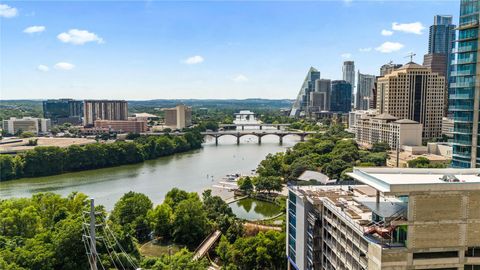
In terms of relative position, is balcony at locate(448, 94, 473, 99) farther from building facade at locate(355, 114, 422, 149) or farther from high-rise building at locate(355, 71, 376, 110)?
high-rise building at locate(355, 71, 376, 110)

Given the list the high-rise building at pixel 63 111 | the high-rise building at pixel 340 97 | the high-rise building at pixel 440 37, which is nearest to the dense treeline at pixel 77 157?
the high-rise building at pixel 63 111

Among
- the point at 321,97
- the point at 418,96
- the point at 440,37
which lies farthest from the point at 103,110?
the point at 440,37

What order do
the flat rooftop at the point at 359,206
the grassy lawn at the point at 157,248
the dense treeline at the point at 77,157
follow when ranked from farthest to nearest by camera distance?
the dense treeline at the point at 77,157 → the grassy lawn at the point at 157,248 → the flat rooftop at the point at 359,206

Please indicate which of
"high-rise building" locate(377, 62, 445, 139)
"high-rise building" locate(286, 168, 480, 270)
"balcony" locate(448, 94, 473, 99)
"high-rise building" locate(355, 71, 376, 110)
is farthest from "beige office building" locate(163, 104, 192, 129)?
"high-rise building" locate(286, 168, 480, 270)

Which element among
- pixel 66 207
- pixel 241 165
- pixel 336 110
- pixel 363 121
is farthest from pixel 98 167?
pixel 336 110

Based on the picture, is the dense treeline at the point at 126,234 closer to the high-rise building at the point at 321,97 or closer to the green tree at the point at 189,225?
the green tree at the point at 189,225

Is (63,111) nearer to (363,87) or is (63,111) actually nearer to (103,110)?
(103,110)

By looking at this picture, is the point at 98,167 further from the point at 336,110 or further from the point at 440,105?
the point at 336,110
